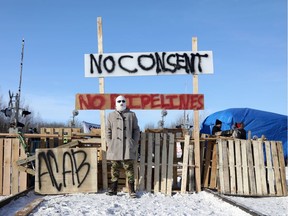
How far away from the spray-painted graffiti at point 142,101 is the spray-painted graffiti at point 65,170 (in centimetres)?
110

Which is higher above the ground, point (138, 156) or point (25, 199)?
point (138, 156)

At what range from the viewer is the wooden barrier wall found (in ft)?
29.7

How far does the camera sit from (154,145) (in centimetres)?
906

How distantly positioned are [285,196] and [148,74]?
14.4 ft

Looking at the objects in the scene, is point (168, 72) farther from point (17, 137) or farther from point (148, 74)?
point (17, 137)

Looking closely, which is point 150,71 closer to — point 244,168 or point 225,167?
point 225,167

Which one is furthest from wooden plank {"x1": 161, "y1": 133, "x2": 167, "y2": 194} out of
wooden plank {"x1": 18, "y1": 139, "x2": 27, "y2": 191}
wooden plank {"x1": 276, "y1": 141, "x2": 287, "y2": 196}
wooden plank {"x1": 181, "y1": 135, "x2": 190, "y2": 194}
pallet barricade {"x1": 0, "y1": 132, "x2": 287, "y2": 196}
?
wooden plank {"x1": 18, "y1": 139, "x2": 27, "y2": 191}

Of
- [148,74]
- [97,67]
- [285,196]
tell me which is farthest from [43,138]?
[285,196]

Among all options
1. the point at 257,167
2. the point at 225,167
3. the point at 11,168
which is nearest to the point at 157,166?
the point at 225,167

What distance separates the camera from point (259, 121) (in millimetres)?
23531

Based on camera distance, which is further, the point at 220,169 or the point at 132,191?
the point at 220,169

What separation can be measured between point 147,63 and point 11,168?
4050 millimetres

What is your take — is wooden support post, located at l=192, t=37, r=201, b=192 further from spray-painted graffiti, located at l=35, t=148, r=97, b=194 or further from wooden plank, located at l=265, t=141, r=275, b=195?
spray-painted graffiti, located at l=35, t=148, r=97, b=194

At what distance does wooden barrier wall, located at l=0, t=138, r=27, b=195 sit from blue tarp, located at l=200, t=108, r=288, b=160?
1598cm
